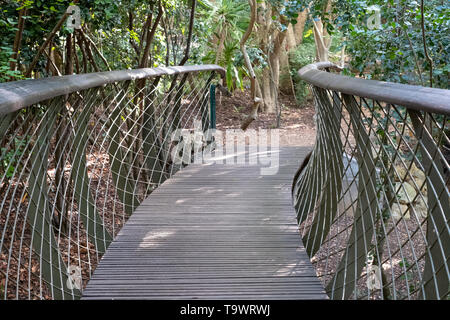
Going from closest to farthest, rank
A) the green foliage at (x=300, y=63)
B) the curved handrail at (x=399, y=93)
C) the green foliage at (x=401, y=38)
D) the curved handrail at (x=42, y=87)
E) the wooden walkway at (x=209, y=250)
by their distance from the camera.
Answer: the curved handrail at (x=399, y=93) < the curved handrail at (x=42, y=87) < the wooden walkway at (x=209, y=250) < the green foliage at (x=401, y=38) < the green foliage at (x=300, y=63)

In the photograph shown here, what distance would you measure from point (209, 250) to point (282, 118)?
376 inches

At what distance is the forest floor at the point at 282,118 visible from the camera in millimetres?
10284

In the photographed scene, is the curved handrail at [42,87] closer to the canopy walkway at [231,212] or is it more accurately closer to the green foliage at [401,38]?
the canopy walkway at [231,212]

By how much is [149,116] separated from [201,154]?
1.12m

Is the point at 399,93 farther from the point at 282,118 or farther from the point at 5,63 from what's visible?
the point at 282,118

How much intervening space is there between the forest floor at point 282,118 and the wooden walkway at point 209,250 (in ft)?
21.4

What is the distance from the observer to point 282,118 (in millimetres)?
11742

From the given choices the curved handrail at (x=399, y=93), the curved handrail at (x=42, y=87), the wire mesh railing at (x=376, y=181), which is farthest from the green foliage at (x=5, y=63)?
the curved handrail at (x=399, y=93)

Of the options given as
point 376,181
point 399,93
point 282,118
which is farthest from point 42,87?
point 282,118

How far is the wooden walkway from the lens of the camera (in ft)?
6.52

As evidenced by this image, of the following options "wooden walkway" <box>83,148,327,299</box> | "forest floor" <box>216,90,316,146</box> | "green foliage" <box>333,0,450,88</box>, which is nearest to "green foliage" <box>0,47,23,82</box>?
"wooden walkway" <box>83,148,327,299</box>

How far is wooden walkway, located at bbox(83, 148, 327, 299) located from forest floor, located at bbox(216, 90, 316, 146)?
652 centimetres
